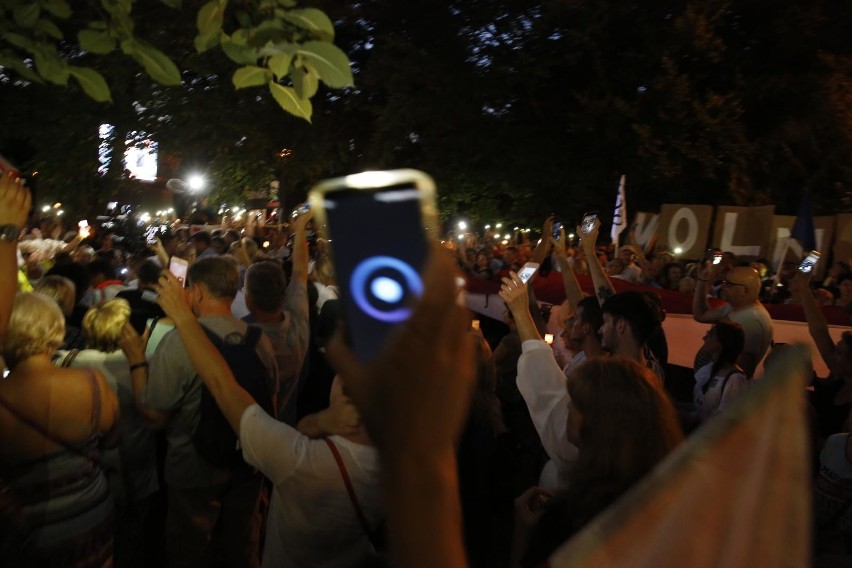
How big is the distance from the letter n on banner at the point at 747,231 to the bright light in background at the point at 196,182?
1253 centimetres

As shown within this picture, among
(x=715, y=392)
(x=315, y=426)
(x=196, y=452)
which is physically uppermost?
(x=315, y=426)

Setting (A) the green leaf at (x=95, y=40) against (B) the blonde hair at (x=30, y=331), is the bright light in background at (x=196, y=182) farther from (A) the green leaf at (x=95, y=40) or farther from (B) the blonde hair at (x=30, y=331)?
(A) the green leaf at (x=95, y=40)

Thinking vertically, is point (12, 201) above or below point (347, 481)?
above

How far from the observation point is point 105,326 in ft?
12.6

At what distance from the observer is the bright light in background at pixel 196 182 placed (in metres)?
17.9

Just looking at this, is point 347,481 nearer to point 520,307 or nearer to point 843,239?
point 520,307

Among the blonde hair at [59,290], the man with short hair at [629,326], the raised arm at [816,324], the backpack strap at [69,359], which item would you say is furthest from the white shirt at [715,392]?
the blonde hair at [59,290]

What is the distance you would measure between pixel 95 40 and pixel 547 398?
2380mm

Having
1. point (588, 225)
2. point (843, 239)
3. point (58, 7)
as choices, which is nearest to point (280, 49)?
point (58, 7)

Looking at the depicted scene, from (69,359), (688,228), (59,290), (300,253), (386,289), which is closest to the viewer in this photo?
(386,289)

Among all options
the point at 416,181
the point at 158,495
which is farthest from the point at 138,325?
the point at 416,181

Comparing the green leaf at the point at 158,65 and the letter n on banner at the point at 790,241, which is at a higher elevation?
the green leaf at the point at 158,65

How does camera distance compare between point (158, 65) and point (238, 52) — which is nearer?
point (158, 65)

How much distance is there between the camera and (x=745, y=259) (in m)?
11.3
